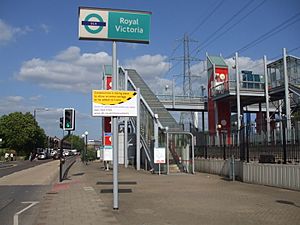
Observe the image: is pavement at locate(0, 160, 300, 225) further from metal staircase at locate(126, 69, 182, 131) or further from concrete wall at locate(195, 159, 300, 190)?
metal staircase at locate(126, 69, 182, 131)

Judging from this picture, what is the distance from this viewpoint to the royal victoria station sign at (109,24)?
1148cm

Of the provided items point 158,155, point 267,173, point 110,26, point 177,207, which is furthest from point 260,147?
point 110,26

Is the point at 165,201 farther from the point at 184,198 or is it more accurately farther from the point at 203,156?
the point at 203,156

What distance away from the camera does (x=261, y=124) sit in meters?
17.6

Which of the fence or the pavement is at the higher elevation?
the fence

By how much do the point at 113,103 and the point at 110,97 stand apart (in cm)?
19

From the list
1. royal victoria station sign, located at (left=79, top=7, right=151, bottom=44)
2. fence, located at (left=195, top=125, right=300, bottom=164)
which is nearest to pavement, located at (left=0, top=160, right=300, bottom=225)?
fence, located at (left=195, top=125, right=300, bottom=164)

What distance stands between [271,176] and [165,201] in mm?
5990

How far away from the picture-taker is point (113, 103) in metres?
11.3

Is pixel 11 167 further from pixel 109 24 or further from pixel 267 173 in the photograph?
pixel 109 24

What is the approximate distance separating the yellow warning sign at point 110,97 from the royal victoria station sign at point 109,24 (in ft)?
5.35

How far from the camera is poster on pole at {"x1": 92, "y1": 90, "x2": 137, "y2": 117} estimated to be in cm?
1117

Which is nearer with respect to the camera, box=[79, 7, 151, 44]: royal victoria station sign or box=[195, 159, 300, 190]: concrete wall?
box=[79, 7, 151, 44]: royal victoria station sign

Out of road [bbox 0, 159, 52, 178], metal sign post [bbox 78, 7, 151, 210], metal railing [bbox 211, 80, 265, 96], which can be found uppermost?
metal railing [bbox 211, 80, 265, 96]
